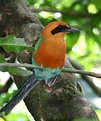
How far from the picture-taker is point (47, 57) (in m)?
2.08

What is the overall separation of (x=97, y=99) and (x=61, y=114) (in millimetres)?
1734

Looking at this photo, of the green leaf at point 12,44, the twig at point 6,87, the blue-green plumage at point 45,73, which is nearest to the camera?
the green leaf at point 12,44

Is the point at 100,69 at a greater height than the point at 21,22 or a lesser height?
lesser

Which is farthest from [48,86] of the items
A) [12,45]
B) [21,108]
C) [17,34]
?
[21,108]

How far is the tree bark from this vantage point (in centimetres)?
218

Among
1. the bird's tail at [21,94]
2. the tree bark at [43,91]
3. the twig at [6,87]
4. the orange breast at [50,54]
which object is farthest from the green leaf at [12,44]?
the twig at [6,87]

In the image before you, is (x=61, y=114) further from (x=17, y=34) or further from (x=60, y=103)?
(x=17, y=34)

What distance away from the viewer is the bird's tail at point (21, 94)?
2.13m

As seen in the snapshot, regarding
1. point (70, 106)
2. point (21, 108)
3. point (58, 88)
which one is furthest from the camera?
point (21, 108)

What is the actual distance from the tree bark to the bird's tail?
17 centimetres

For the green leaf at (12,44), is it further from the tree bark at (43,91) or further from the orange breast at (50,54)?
the tree bark at (43,91)

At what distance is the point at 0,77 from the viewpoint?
4230 millimetres

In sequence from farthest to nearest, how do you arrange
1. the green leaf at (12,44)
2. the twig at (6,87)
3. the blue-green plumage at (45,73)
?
the twig at (6,87)
the blue-green plumage at (45,73)
the green leaf at (12,44)

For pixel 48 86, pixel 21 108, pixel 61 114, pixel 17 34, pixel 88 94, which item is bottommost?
pixel 88 94
